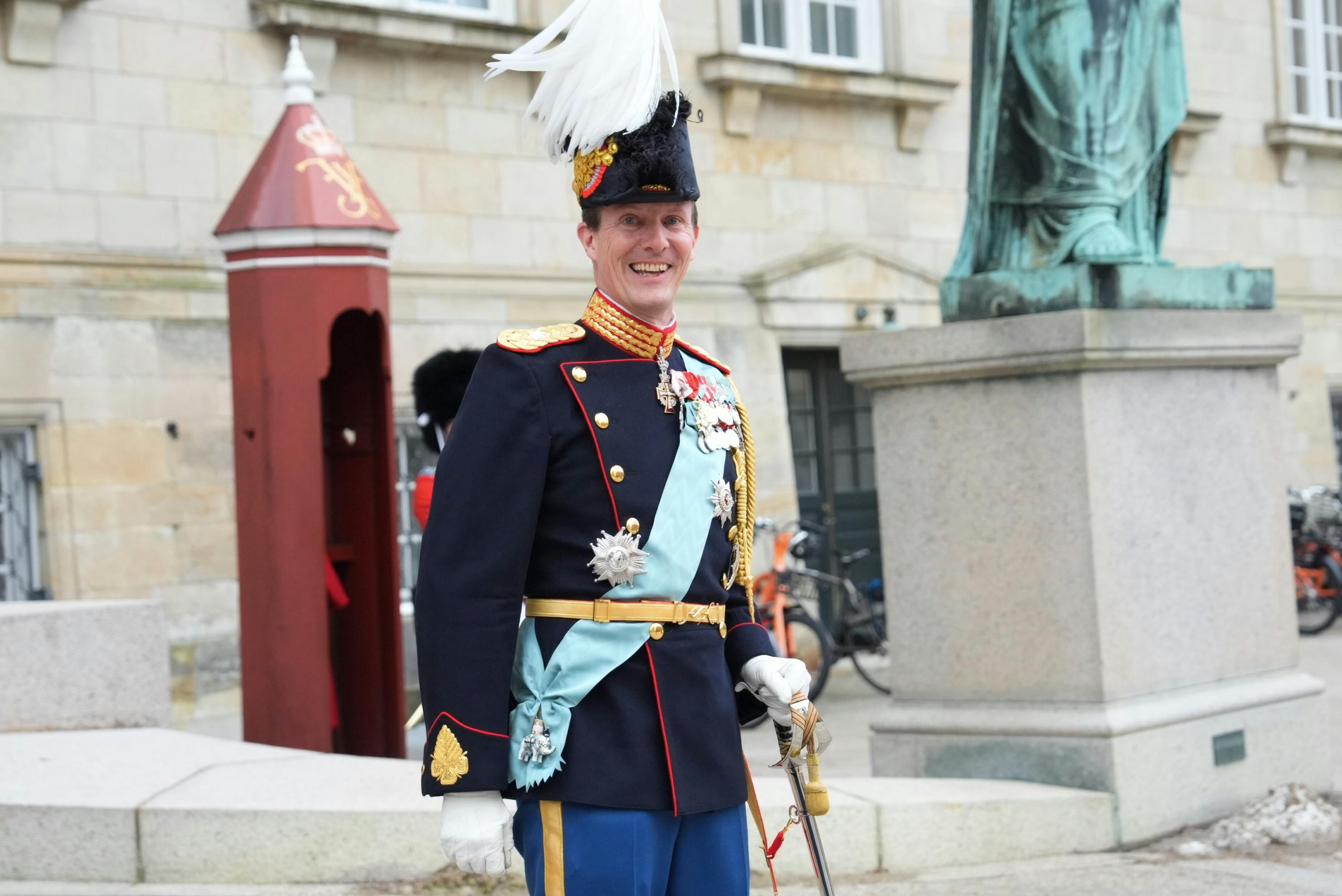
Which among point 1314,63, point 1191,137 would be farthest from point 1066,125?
point 1314,63

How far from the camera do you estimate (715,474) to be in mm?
2695

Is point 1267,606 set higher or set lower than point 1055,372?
lower

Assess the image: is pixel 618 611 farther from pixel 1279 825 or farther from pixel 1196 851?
pixel 1279 825

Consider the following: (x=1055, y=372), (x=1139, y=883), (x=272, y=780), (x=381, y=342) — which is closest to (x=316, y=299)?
(x=381, y=342)

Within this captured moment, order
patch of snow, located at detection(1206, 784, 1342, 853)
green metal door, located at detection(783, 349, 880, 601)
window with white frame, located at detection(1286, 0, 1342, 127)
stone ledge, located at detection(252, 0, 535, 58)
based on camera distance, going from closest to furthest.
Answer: patch of snow, located at detection(1206, 784, 1342, 853), stone ledge, located at detection(252, 0, 535, 58), green metal door, located at detection(783, 349, 880, 601), window with white frame, located at detection(1286, 0, 1342, 127)

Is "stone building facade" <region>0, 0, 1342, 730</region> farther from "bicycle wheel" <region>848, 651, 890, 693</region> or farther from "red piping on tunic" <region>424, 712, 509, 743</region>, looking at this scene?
"red piping on tunic" <region>424, 712, 509, 743</region>

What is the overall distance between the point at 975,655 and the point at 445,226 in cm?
519

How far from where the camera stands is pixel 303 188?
5895mm

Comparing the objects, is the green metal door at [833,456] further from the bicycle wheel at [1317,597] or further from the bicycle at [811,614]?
the bicycle wheel at [1317,597]

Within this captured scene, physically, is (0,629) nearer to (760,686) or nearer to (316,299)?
(316,299)

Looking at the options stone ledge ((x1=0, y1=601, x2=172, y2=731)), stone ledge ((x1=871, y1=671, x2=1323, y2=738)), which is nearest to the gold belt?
stone ledge ((x1=871, y1=671, x2=1323, y2=738))

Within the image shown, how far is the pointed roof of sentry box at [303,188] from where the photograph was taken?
230 inches

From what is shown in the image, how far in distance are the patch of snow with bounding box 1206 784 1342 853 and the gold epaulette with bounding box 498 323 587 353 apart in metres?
3.19

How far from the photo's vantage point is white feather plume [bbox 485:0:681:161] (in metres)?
2.58
